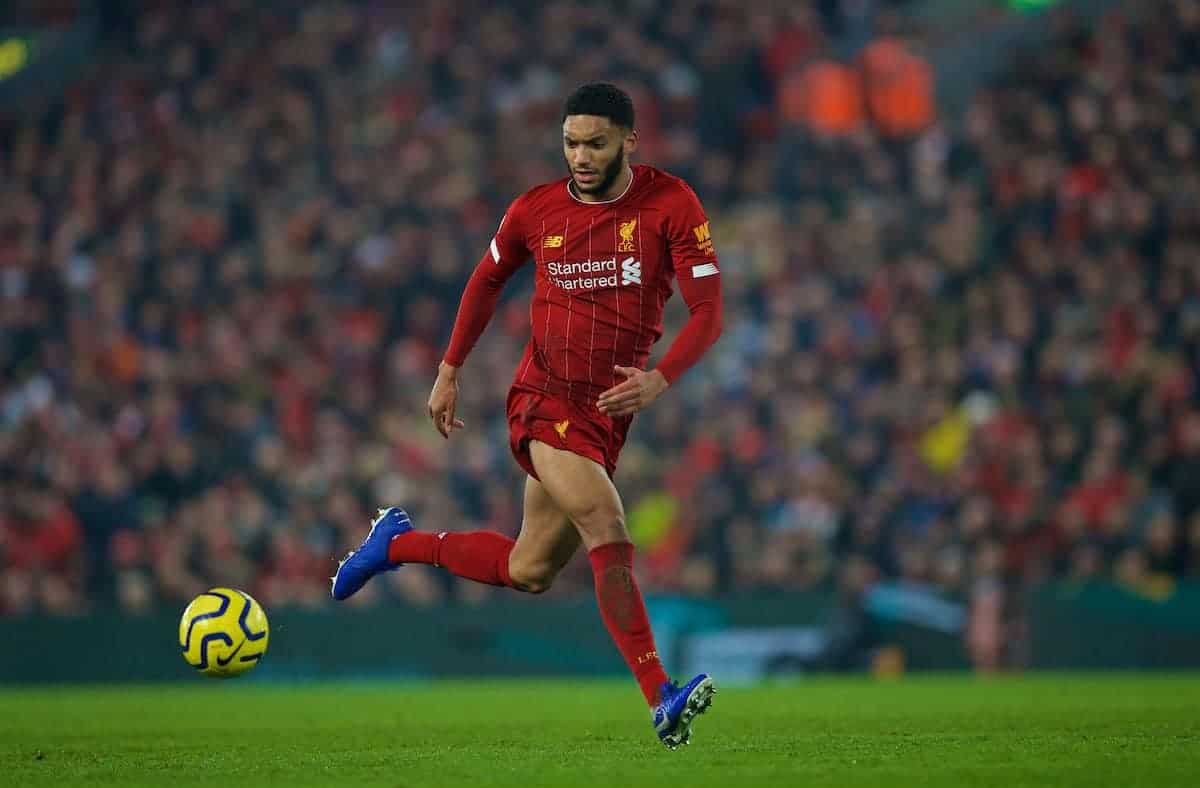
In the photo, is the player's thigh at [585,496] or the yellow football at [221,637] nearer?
the player's thigh at [585,496]

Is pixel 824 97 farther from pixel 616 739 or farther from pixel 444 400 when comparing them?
pixel 616 739

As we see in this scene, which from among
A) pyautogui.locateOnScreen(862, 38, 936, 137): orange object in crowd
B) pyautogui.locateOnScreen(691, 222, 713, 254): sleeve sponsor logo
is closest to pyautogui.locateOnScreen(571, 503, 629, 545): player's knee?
pyautogui.locateOnScreen(691, 222, 713, 254): sleeve sponsor logo

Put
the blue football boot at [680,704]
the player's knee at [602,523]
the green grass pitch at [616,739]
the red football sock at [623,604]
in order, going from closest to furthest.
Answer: the green grass pitch at [616,739]
the blue football boot at [680,704]
the red football sock at [623,604]
the player's knee at [602,523]

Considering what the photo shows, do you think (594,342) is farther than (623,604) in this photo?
Yes

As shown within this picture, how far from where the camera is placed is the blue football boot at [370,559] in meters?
8.13

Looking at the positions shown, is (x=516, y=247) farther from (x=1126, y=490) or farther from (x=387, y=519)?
(x=1126, y=490)

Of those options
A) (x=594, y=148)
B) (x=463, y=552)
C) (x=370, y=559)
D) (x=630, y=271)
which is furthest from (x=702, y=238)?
(x=370, y=559)

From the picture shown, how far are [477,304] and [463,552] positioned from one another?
105cm

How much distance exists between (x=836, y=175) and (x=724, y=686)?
6390mm

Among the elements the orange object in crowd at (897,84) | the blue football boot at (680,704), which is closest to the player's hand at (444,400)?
the blue football boot at (680,704)

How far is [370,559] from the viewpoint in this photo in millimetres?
8133

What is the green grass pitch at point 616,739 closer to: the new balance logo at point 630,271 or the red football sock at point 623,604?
the red football sock at point 623,604

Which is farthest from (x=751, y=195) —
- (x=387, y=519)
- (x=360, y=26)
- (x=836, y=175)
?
(x=387, y=519)

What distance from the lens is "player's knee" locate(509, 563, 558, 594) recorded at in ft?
25.0
